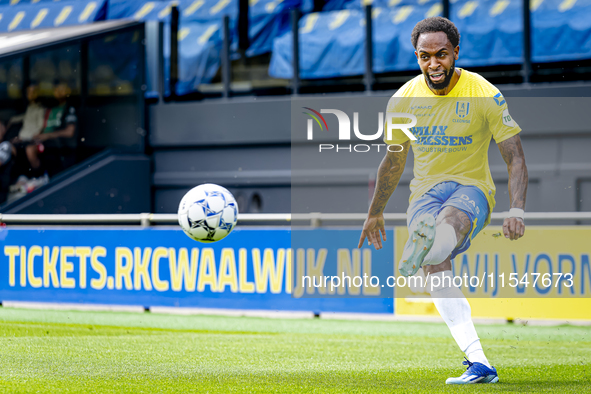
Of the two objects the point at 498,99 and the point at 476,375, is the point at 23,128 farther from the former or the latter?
the point at 476,375

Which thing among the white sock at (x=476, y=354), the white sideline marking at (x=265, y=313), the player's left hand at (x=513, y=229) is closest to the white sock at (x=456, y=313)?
the white sock at (x=476, y=354)

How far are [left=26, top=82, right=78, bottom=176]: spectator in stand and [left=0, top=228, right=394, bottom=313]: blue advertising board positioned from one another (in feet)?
9.78

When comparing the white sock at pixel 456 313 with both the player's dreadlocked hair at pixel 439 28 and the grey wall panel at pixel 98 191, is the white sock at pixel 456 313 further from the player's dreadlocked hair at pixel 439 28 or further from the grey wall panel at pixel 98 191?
the grey wall panel at pixel 98 191

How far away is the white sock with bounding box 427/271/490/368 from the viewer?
210 inches

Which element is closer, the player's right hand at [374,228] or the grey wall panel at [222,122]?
the player's right hand at [374,228]

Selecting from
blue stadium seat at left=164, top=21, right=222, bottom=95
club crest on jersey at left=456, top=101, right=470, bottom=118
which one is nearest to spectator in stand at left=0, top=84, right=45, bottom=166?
blue stadium seat at left=164, top=21, right=222, bottom=95

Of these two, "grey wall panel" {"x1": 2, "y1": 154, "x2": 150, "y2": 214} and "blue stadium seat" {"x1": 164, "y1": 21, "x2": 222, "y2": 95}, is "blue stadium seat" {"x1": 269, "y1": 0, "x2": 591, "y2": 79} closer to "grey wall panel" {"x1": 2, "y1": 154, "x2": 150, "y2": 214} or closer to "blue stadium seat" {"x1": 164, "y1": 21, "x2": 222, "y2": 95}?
"blue stadium seat" {"x1": 164, "y1": 21, "x2": 222, "y2": 95}

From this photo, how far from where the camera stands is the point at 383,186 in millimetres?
6367

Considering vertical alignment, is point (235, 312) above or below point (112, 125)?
below

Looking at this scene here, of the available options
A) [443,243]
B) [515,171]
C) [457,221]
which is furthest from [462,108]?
[443,243]

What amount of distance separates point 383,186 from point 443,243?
1.10 m

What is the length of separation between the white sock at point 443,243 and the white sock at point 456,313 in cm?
14

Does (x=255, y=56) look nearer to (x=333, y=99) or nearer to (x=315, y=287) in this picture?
(x=333, y=99)

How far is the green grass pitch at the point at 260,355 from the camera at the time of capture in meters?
5.23
